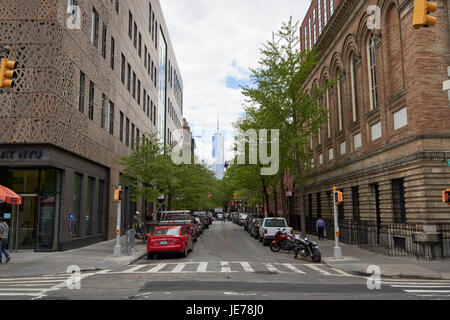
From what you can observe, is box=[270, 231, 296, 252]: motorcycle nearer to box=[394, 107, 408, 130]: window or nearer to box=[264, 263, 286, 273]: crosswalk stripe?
box=[264, 263, 286, 273]: crosswalk stripe

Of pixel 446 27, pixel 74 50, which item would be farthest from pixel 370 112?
Answer: pixel 74 50

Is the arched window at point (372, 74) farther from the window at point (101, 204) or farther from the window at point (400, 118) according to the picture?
the window at point (101, 204)

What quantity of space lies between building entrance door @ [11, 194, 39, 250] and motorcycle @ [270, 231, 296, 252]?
1286 cm

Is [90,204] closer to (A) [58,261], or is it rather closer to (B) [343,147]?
(A) [58,261]

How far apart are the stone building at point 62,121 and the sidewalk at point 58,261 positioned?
1270mm

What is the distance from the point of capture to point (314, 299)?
8.85 metres

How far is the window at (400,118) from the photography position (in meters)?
20.2

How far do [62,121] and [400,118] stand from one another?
700 inches

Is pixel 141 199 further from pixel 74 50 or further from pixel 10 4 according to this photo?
pixel 10 4

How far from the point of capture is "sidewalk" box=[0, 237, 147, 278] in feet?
46.4

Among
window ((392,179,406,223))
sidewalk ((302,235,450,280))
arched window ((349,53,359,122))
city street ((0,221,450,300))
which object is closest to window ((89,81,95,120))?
city street ((0,221,450,300))

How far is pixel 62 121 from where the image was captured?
19625 millimetres

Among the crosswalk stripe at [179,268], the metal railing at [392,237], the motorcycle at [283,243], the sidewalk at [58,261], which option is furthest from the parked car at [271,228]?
the crosswalk stripe at [179,268]
